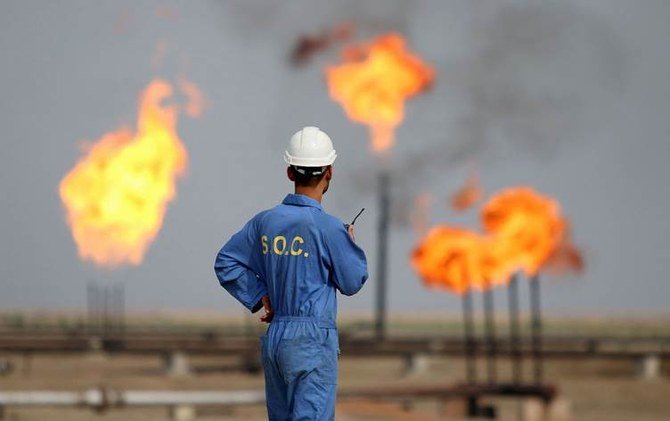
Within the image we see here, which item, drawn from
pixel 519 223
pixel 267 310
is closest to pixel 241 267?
pixel 267 310

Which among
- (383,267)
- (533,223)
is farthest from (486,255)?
(383,267)

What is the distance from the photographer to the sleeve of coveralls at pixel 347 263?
6.92 m

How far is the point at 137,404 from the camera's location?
19.6m

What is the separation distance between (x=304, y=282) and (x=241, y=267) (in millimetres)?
373

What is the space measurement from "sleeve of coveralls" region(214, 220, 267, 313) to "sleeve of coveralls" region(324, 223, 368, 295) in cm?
46

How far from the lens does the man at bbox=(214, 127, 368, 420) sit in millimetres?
6957

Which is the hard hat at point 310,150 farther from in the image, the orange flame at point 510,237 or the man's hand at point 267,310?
the orange flame at point 510,237

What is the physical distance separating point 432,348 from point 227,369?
241 inches

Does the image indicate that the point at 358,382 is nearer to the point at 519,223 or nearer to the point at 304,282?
the point at 519,223

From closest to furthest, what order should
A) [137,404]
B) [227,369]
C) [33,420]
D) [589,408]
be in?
1. [137,404]
2. [33,420]
3. [589,408]
4. [227,369]

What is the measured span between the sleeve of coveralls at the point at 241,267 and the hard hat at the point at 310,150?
1.35ft

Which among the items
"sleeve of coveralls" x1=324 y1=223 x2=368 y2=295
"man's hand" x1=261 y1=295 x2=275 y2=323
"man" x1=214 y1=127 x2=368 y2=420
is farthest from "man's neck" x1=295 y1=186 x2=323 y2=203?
"man's hand" x1=261 y1=295 x2=275 y2=323

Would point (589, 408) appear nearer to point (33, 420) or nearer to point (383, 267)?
point (33, 420)

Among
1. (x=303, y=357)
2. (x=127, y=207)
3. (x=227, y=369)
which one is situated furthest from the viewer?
(x=227, y=369)
